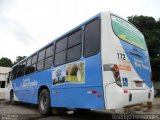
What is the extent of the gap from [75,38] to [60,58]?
115cm

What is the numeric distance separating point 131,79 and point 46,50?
4.42 meters

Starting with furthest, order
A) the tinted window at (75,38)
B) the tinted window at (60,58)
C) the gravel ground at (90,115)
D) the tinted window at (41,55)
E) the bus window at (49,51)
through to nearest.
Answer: the tinted window at (41,55) → the bus window at (49,51) → the gravel ground at (90,115) → the tinted window at (60,58) → the tinted window at (75,38)

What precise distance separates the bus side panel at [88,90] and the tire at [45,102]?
1.31 m

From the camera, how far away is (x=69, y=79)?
6.75 meters

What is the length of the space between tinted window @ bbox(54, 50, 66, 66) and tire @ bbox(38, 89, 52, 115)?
1381 millimetres

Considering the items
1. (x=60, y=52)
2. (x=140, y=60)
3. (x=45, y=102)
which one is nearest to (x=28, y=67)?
(x=45, y=102)

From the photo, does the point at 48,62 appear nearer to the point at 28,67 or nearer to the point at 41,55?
the point at 41,55

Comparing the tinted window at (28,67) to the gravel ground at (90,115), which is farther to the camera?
the tinted window at (28,67)

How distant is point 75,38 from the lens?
6891 millimetres

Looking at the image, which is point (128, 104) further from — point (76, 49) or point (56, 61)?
point (56, 61)

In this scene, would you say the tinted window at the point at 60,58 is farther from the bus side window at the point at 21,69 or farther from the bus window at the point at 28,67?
the bus side window at the point at 21,69

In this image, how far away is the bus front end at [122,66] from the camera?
17.3 ft

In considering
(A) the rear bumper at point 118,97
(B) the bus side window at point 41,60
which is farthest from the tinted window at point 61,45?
(A) the rear bumper at point 118,97

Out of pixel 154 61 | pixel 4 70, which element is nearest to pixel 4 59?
pixel 4 70
